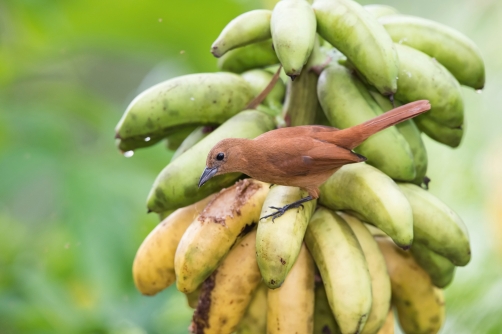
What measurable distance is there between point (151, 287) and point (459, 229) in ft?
2.86

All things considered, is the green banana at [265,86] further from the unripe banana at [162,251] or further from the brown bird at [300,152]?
the unripe banana at [162,251]

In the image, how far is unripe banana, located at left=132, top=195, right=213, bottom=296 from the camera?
5.60 feet

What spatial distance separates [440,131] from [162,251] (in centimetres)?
90

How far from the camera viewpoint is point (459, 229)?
5.25 feet

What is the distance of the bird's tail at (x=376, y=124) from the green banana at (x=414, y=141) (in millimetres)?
174

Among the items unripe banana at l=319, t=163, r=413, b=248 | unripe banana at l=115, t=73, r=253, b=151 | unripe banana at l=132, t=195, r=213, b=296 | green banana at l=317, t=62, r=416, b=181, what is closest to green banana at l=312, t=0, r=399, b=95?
green banana at l=317, t=62, r=416, b=181

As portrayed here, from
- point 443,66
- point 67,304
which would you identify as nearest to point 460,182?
point 443,66

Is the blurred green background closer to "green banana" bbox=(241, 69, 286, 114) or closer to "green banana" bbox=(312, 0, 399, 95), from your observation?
"green banana" bbox=(241, 69, 286, 114)

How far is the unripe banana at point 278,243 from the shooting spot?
137 centimetres

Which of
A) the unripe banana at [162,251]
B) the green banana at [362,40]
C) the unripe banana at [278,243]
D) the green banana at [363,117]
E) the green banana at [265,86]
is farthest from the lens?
the green banana at [265,86]

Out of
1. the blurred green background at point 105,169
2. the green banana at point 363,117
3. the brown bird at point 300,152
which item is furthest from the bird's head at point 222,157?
the blurred green background at point 105,169

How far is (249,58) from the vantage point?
6.40 feet

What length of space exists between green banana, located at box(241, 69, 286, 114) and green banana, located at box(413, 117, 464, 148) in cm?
42

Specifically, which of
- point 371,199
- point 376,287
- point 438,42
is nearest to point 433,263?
point 376,287
